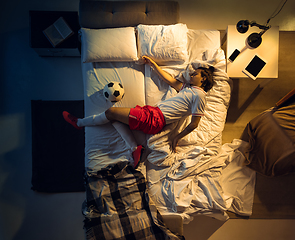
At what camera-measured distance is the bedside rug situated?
2.24 meters

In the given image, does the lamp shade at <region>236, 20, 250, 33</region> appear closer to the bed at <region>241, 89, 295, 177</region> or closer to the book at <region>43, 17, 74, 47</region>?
the bed at <region>241, 89, 295, 177</region>

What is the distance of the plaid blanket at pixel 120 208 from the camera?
169 cm

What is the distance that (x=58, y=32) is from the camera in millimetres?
2141

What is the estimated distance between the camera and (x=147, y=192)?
1.83 metres

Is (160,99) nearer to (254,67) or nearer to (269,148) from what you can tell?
(254,67)

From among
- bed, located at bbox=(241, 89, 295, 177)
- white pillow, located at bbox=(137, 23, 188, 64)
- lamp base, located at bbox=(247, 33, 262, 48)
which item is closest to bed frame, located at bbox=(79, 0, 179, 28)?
white pillow, located at bbox=(137, 23, 188, 64)

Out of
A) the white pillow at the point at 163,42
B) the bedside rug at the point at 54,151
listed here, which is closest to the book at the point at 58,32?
the bedside rug at the point at 54,151

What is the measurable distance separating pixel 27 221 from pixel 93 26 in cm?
244

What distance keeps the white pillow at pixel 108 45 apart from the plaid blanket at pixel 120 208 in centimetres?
115

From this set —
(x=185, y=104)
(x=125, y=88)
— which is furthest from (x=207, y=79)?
(x=125, y=88)

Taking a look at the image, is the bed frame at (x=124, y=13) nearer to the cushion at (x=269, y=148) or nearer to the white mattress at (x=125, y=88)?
the white mattress at (x=125, y=88)

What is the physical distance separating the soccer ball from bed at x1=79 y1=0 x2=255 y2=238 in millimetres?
97

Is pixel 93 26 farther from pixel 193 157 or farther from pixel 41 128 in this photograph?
pixel 193 157

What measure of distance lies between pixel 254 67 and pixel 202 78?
0.60m
